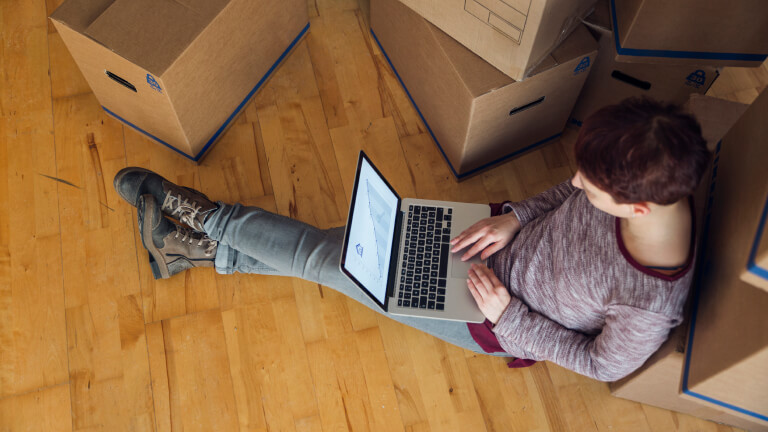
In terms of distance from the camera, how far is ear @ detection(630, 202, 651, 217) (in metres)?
0.77

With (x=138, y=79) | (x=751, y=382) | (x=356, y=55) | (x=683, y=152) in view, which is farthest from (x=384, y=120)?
(x=751, y=382)

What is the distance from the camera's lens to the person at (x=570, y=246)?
0.74m

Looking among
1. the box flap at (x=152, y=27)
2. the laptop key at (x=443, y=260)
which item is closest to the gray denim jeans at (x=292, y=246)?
the laptop key at (x=443, y=260)

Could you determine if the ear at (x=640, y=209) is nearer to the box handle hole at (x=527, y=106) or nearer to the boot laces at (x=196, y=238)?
the box handle hole at (x=527, y=106)

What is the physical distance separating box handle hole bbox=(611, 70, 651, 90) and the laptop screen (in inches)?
26.2

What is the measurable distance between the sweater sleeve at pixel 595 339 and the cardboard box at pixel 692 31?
0.64 metres

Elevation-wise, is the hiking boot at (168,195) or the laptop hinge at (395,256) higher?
the laptop hinge at (395,256)

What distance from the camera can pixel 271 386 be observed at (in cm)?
136

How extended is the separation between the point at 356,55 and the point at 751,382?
1354 mm

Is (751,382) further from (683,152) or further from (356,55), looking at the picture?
(356,55)

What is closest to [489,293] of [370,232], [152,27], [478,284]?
[478,284]

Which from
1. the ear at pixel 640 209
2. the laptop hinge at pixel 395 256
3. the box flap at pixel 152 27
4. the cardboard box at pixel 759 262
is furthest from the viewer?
the box flap at pixel 152 27

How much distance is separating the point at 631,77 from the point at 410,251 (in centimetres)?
73

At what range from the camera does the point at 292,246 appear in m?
1.26
